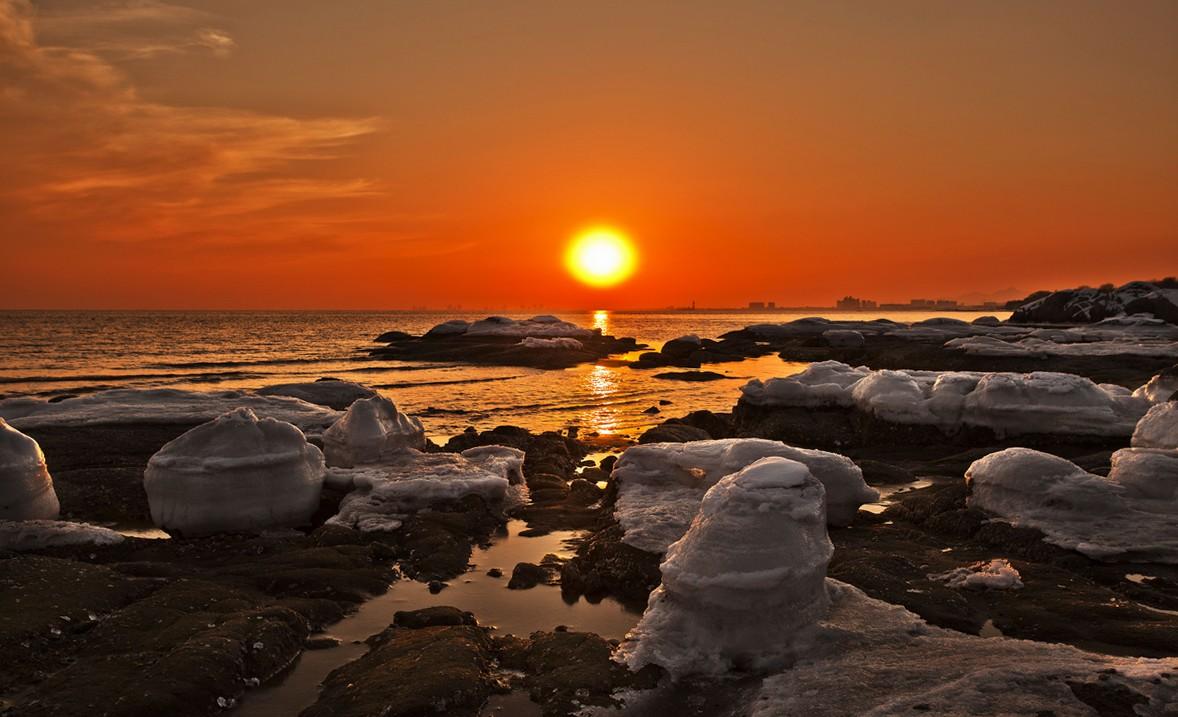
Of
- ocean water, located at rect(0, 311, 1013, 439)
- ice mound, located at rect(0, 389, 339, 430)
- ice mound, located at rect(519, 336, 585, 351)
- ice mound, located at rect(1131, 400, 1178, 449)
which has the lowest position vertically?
ocean water, located at rect(0, 311, 1013, 439)

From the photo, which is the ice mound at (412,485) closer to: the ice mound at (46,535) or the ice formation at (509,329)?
the ice mound at (46,535)

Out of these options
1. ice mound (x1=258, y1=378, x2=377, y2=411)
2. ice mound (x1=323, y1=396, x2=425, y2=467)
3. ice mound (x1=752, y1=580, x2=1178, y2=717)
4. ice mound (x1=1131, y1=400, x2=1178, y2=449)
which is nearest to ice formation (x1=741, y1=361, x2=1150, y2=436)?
ice mound (x1=1131, y1=400, x2=1178, y2=449)

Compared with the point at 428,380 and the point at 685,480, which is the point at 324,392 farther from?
the point at 685,480

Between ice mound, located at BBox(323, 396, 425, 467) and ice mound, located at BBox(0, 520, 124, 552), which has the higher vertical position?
ice mound, located at BBox(323, 396, 425, 467)

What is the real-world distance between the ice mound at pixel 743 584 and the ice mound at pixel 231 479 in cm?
669

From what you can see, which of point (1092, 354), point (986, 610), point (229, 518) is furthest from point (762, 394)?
point (1092, 354)

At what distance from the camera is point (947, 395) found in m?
17.5

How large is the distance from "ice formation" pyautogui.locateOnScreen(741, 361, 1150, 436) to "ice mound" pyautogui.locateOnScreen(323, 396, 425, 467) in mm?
11653

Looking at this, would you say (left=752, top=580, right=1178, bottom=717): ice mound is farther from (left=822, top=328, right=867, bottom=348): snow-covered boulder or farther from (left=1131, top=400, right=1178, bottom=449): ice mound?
(left=822, top=328, right=867, bottom=348): snow-covered boulder

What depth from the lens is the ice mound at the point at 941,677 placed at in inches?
207

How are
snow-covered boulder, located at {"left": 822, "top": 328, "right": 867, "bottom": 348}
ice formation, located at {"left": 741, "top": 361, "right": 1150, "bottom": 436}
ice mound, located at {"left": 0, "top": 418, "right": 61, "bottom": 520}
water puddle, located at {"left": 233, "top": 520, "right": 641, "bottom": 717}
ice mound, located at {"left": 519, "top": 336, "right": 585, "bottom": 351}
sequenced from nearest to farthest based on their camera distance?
water puddle, located at {"left": 233, "top": 520, "right": 641, "bottom": 717} < ice mound, located at {"left": 0, "top": 418, "right": 61, "bottom": 520} < ice formation, located at {"left": 741, "top": 361, "right": 1150, "bottom": 436} < snow-covered boulder, located at {"left": 822, "top": 328, "right": 867, "bottom": 348} < ice mound, located at {"left": 519, "top": 336, "right": 585, "bottom": 351}

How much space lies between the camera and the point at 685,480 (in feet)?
39.9

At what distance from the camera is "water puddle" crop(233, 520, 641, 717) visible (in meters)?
6.20

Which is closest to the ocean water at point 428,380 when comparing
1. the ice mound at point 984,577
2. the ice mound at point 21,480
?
the ice mound at point 21,480
